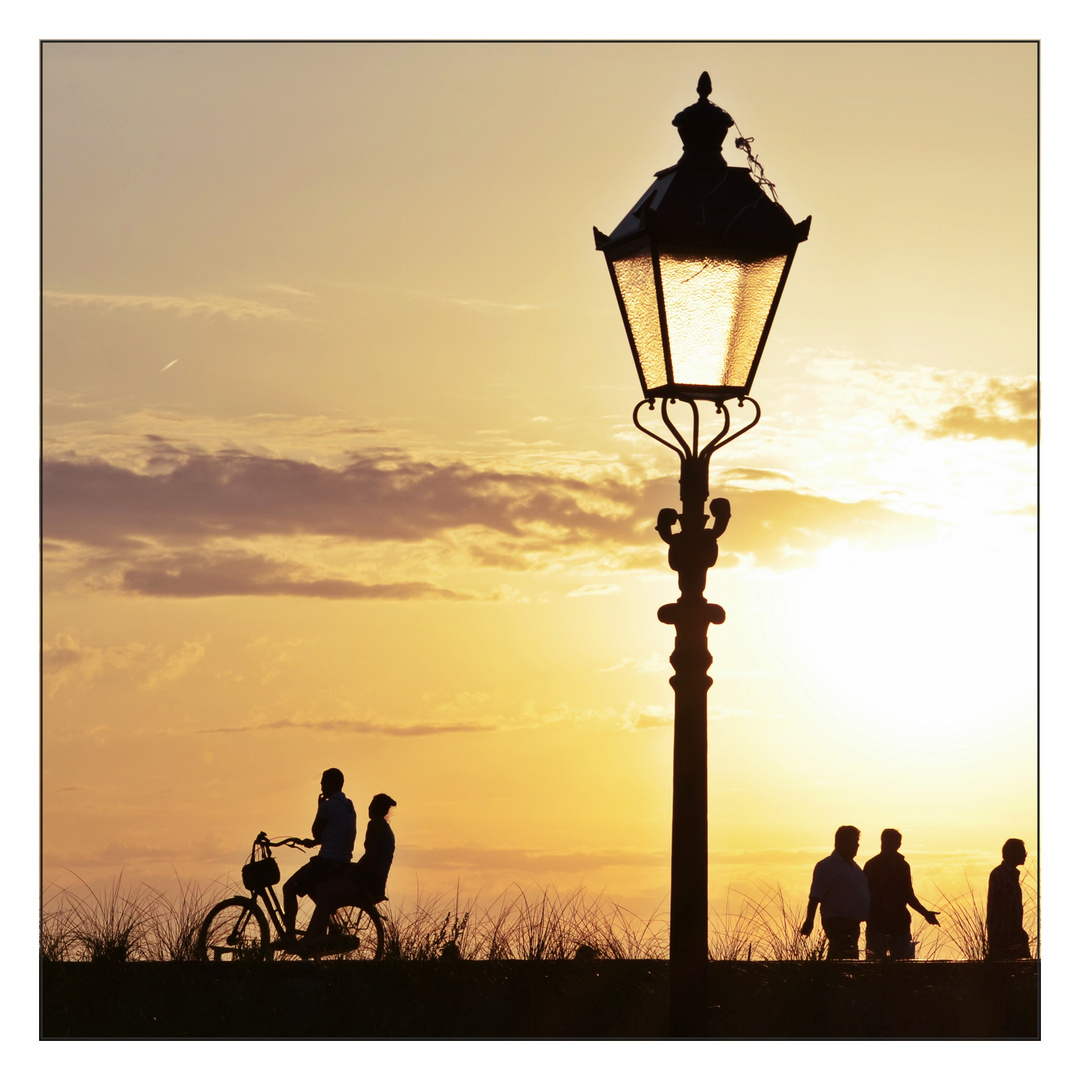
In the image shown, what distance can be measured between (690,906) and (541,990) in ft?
9.63

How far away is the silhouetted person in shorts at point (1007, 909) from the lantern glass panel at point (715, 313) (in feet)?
16.8

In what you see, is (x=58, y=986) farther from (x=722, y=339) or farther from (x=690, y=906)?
(x=722, y=339)

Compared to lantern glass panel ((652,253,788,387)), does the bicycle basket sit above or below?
below

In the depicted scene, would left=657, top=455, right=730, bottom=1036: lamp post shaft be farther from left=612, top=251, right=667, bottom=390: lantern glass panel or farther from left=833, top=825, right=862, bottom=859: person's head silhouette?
left=833, top=825, right=862, bottom=859: person's head silhouette

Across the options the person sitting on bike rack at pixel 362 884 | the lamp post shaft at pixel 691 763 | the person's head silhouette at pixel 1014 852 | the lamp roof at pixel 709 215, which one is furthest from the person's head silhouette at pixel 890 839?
the lamp roof at pixel 709 215

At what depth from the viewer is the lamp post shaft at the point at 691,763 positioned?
5.59m

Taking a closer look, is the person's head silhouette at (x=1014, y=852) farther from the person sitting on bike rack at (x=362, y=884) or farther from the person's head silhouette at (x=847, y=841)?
the person sitting on bike rack at (x=362, y=884)

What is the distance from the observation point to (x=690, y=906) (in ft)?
18.3

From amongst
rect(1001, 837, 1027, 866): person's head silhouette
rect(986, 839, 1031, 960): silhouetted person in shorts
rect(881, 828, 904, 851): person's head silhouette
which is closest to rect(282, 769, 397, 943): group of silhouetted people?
rect(881, 828, 904, 851): person's head silhouette

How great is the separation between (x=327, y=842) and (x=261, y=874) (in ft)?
1.90

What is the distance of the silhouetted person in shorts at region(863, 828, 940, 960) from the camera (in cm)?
1077

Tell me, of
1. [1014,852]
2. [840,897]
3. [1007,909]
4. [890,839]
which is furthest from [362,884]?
[1014,852]

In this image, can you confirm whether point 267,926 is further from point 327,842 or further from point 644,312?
point 644,312

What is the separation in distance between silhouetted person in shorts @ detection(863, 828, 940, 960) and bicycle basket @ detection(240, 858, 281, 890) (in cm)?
465
